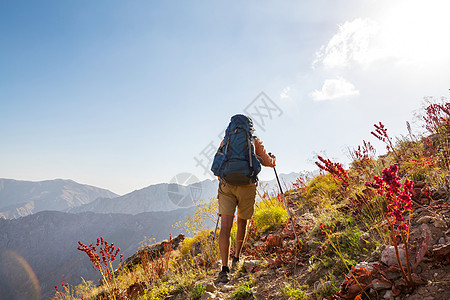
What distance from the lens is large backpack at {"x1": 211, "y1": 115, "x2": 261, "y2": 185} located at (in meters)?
3.40

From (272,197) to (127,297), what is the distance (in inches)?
199

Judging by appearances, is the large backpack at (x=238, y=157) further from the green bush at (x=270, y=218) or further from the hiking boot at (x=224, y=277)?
the green bush at (x=270, y=218)

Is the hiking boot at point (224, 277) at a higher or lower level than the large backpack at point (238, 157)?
lower

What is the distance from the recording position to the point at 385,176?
4.70ft

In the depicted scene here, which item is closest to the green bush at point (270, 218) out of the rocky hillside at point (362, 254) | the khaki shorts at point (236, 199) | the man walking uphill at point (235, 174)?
the rocky hillside at point (362, 254)

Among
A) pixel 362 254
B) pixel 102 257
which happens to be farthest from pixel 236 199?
pixel 102 257

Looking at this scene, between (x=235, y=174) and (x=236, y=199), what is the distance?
1.55 feet

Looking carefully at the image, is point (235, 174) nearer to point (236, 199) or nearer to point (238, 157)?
point (238, 157)

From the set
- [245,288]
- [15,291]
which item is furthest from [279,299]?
[15,291]

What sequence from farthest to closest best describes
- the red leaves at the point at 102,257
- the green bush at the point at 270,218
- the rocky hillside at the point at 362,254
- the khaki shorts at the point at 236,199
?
1. the green bush at the point at 270,218
2. the khaki shorts at the point at 236,199
3. the red leaves at the point at 102,257
4. the rocky hillside at the point at 362,254

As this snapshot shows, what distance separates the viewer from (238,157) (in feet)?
11.3

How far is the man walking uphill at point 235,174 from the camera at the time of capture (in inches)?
134

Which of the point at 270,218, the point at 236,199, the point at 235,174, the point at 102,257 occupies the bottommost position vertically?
the point at 270,218

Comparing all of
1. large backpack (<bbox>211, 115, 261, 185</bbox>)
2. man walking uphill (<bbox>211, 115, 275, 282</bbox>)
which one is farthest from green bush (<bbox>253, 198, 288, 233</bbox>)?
large backpack (<bbox>211, 115, 261, 185</bbox>)
